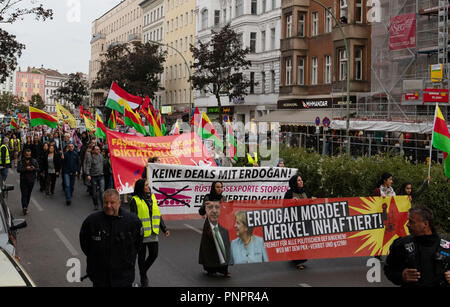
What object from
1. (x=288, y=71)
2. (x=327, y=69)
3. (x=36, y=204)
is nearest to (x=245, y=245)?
(x=36, y=204)

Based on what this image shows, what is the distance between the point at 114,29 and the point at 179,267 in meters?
108

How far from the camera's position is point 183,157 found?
1638cm

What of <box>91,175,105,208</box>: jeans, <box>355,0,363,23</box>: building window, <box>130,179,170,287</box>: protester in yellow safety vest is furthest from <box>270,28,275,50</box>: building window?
<box>130,179,170,287</box>: protester in yellow safety vest

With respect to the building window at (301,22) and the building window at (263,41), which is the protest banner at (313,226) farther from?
the building window at (263,41)

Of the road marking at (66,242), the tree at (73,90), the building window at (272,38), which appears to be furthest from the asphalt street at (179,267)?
the tree at (73,90)

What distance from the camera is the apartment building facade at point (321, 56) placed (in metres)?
39.2

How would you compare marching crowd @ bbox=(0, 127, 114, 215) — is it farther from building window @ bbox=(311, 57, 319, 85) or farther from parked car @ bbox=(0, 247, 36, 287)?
building window @ bbox=(311, 57, 319, 85)

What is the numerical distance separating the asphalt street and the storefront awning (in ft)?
90.5

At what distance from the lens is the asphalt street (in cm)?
883

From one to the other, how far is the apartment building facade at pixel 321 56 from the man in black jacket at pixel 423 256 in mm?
32850

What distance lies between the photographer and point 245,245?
362 inches
